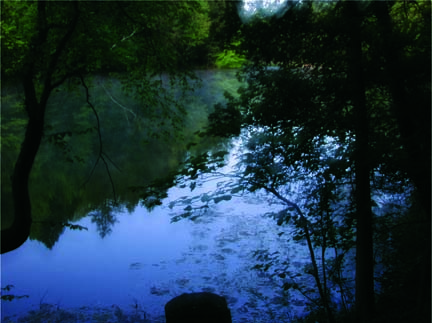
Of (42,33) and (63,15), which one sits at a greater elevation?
(63,15)

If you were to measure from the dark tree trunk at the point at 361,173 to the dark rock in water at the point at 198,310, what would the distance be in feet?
4.59

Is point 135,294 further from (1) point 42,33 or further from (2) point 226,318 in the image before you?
(1) point 42,33

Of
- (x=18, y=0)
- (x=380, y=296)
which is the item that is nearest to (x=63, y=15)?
(x=18, y=0)

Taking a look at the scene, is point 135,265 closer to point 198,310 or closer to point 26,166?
point 198,310

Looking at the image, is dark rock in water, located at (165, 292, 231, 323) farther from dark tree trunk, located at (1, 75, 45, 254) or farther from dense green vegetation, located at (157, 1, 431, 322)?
dark tree trunk, located at (1, 75, 45, 254)

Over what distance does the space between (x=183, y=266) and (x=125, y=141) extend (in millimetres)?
8991

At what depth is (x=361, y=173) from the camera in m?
3.54

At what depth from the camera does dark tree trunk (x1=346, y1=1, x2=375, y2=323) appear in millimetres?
3283

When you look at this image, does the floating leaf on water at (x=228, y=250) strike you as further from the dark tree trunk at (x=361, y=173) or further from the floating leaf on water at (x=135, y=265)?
the dark tree trunk at (x=361, y=173)

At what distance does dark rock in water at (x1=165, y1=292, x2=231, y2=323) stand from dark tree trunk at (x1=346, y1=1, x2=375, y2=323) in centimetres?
140

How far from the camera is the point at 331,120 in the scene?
355 centimetres

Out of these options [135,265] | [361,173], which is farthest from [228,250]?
[361,173]

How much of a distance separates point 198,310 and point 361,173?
7.27ft

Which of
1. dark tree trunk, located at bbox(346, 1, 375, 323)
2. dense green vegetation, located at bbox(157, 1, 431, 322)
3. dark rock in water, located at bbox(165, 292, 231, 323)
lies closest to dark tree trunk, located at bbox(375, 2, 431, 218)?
dense green vegetation, located at bbox(157, 1, 431, 322)
